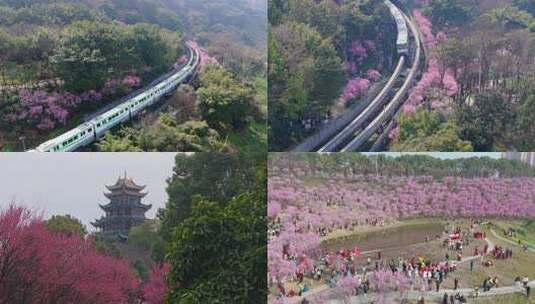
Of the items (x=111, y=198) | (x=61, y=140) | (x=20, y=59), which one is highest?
(x=20, y=59)

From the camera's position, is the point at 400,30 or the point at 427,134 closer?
the point at 427,134

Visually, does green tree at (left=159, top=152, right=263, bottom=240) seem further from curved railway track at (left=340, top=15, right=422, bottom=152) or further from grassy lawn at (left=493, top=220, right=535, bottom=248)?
grassy lawn at (left=493, top=220, right=535, bottom=248)

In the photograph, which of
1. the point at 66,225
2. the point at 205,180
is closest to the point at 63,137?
the point at 66,225

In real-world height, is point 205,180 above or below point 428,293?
above

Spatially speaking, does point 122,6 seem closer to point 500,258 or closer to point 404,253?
point 404,253

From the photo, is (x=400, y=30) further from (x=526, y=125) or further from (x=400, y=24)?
(x=526, y=125)

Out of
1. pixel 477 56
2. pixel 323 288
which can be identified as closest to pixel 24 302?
pixel 323 288

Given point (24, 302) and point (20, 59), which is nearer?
point (24, 302)
